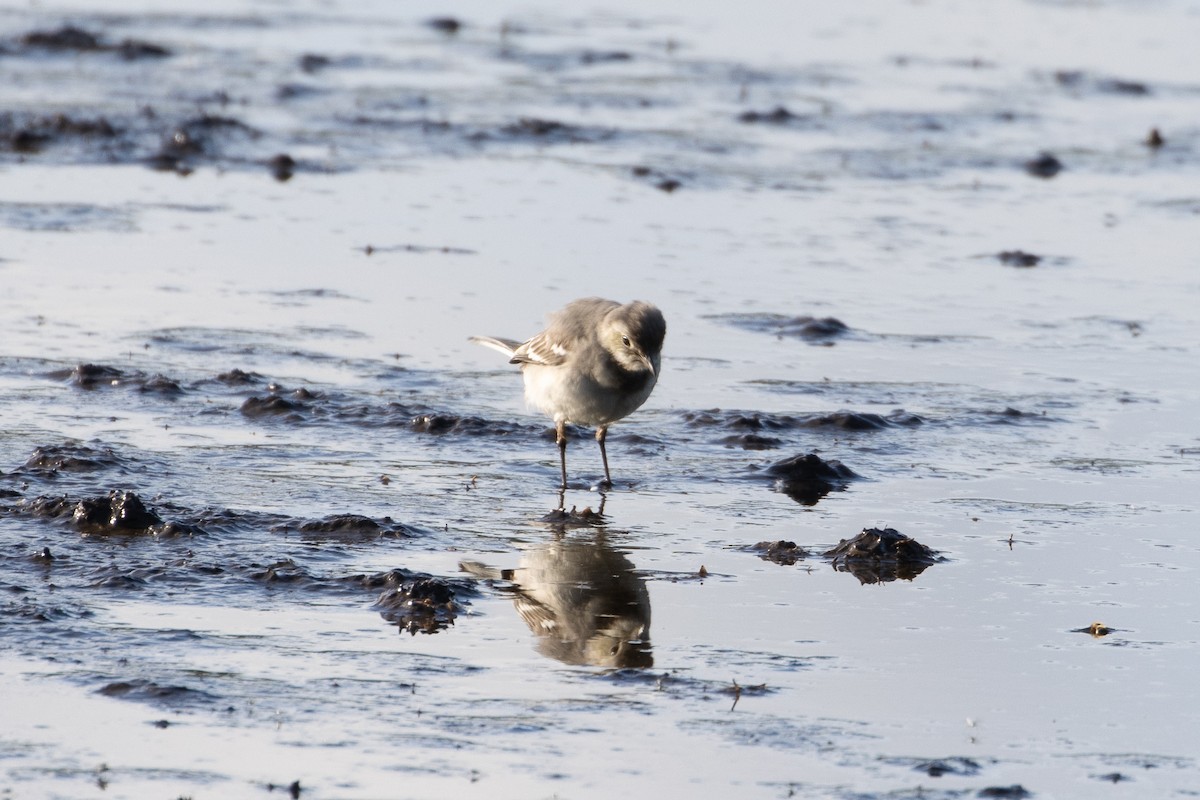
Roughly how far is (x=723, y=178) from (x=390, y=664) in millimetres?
11886

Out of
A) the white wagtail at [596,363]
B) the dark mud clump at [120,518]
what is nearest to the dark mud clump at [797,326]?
the white wagtail at [596,363]

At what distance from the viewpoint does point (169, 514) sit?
8117 millimetres

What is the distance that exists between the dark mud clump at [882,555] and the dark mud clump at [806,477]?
112 centimetres

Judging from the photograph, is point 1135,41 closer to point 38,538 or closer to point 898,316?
point 898,316

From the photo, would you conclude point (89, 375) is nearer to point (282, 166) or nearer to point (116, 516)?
point (116, 516)

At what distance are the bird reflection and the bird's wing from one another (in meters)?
1.20

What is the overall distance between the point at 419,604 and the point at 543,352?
258 centimetres

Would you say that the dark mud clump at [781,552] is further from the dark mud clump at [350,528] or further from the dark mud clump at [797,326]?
the dark mud clump at [797,326]

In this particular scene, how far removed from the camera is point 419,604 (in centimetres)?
708

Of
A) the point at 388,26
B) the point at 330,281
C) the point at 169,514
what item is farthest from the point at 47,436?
the point at 388,26

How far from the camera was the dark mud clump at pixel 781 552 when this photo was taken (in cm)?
805

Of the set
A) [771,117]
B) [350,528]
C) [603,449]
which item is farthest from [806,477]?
[771,117]

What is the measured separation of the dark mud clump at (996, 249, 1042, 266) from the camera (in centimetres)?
1479

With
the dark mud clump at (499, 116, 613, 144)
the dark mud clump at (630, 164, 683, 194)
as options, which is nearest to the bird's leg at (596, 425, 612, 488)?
the dark mud clump at (630, 164, 683, 194)
